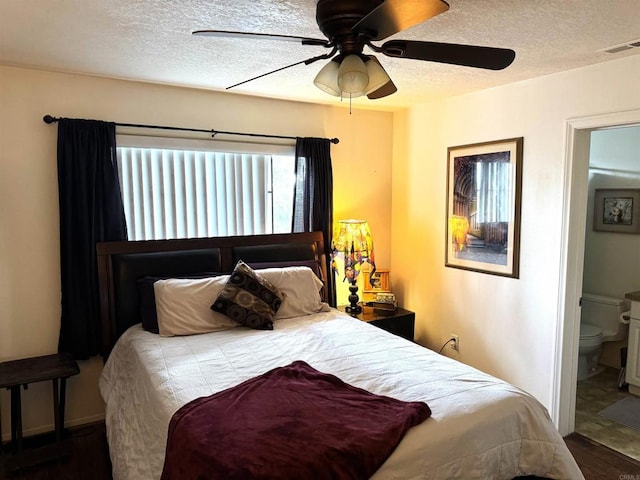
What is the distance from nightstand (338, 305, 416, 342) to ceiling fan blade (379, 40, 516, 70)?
223 cm

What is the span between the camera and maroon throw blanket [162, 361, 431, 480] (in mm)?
1405

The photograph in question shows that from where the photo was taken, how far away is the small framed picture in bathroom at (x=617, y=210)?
3943 millimetres

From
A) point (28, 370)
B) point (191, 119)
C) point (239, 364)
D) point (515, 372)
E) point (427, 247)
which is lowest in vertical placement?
point (515, 372)

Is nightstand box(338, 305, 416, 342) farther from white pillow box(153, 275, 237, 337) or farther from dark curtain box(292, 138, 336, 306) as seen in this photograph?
white pillow box(153, 275, 237, 337)

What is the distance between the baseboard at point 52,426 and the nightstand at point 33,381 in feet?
0.41

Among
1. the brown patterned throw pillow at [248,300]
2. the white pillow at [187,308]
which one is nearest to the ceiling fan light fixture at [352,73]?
the brown patterned throw pillow at [248,300]

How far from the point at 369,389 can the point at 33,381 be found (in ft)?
6.38

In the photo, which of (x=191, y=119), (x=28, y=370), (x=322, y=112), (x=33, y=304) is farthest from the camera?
(x=322, y=112)

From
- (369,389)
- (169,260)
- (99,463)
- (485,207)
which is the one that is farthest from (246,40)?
(99,463)

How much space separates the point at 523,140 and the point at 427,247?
1248 millimetres

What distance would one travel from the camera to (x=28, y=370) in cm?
262

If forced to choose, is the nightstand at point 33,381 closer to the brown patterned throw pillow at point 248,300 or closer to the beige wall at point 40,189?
the beige wall at point 40,189

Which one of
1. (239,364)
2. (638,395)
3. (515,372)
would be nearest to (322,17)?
(239,364)

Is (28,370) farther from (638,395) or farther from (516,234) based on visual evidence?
(638,395)
